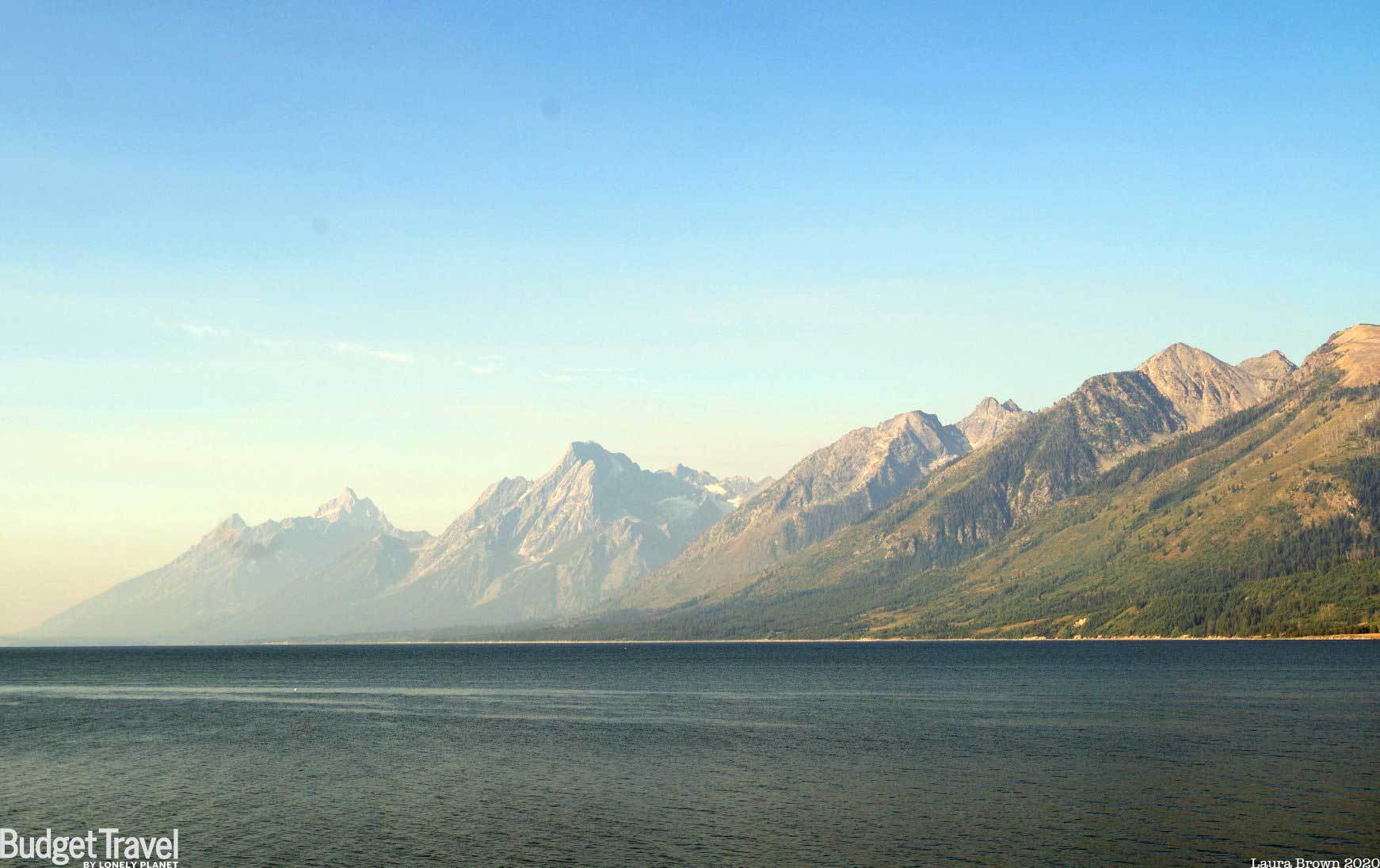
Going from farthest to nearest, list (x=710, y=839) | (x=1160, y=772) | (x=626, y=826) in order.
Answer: (x=1160, y=772), (x=626, y=826), (x=710, y=839)

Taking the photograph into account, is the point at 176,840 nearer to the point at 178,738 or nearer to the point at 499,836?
the point at 499,836

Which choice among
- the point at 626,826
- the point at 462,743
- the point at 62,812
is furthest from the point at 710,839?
the point at 462,743

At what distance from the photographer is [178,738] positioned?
14862 cm

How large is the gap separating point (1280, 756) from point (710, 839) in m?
68.2

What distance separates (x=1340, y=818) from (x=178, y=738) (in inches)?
5343

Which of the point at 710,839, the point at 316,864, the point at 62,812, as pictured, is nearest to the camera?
the point at 316,864

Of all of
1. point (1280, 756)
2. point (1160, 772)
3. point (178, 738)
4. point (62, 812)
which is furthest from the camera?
point (178, 738)

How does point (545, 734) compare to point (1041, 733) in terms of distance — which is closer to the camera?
point (1041, 733)

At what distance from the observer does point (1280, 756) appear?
375 ft

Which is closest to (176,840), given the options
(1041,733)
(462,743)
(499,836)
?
(499,836)

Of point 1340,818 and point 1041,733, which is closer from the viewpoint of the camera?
point 1340,818

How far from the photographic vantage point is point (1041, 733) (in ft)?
464

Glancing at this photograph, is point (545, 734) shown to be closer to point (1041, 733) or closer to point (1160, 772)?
point (1041, 733)

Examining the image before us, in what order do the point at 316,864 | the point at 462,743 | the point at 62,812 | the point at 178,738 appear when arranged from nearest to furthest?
the point at 316,864 → the point at 62,812 → the point at 462,743 → the point at 178,738
